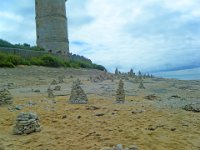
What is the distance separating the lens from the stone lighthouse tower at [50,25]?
46.1 meters

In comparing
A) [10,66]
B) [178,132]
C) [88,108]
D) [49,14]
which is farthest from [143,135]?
[49,14]

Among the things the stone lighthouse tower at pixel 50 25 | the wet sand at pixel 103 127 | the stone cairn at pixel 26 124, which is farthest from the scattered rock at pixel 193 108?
the stone lighthouse tower at pixel 50 25

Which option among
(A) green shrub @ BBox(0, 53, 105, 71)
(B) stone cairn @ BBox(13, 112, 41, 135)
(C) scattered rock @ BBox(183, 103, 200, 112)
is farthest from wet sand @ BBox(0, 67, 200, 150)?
(A) green shrub @ BBox(0, 53, 105, 71)

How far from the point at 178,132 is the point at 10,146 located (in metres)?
3.58

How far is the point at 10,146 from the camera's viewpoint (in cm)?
761

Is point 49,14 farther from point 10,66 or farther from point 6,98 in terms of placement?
point 6,98

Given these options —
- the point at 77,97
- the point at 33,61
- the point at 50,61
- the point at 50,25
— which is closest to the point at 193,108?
the point at 77,97

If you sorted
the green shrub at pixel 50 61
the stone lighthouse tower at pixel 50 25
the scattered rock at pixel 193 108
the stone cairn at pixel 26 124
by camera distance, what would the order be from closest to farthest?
the stone cairn at pixel 26 124, the scattered rock at pixel 193 108, the green shrub at pixel 50 61, the stone lighthouse tower at pixel 50 25

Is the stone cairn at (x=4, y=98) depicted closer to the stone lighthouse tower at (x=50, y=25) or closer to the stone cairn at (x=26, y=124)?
the stone cairn at (x=26, y=124)

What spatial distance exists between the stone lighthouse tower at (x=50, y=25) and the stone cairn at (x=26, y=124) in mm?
38082

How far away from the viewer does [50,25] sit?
151ft

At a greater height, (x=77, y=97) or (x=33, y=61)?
(x=33, y=61)

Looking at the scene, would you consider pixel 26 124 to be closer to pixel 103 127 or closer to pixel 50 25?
pixel 103 127

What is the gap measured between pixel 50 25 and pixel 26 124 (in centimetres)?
3839
